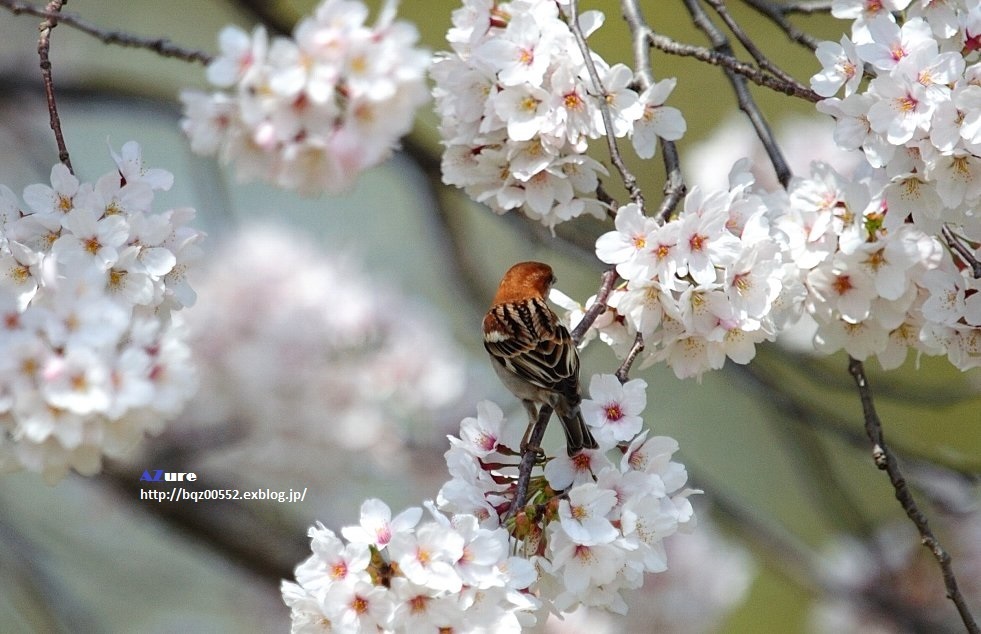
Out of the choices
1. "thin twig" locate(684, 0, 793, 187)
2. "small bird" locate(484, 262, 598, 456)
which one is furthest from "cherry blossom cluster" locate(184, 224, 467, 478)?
"thin twig" locate(684, 0, 793, 187)

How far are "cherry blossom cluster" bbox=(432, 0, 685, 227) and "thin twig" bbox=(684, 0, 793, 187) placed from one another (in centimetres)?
24

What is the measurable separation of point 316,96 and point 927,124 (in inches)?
41.6

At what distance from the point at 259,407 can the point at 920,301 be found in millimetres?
3144

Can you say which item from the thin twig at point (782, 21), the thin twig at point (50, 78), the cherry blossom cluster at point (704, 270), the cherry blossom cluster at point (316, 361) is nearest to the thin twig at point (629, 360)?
the cherry blossom cluster at point (704, 270)

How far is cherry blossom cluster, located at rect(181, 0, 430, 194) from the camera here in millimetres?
1634

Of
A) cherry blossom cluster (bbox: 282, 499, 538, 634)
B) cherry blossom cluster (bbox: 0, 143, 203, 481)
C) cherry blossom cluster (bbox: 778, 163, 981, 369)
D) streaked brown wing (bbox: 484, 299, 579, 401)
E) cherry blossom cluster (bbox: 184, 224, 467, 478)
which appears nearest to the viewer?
cherry blossom cluster (bbox: 0, 143, 203, 481)

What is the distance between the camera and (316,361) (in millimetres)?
4531

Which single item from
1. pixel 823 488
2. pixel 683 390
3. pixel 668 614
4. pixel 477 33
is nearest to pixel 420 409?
pixel 668 614

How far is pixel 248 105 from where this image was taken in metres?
1.65

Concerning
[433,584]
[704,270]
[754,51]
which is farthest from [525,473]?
[754,51]

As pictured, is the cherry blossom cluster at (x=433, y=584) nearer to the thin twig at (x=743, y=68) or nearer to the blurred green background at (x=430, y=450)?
the thin twig at (x=743, y=68)

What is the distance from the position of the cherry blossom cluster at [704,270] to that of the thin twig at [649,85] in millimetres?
68

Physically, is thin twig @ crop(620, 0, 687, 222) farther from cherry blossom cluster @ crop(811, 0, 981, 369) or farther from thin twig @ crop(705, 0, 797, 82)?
cherry blossom cluster @ crop(811, 0, 981, 369)

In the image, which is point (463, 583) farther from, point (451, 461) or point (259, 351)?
point (259, 351)
